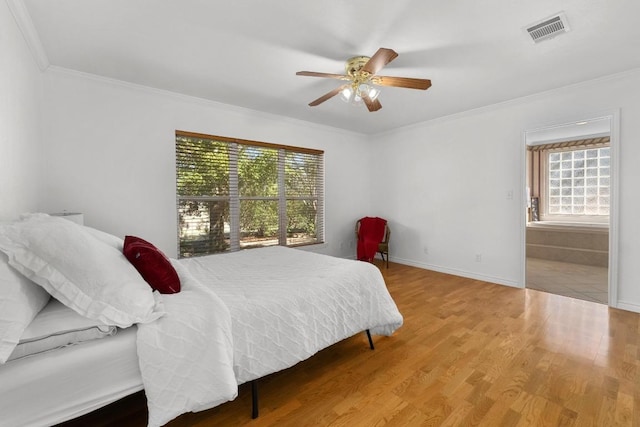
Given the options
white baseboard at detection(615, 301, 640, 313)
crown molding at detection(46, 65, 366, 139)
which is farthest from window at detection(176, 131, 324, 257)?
white baseboard at detection(615, 301, 640, 313)

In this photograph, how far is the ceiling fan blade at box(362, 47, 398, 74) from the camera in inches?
A: 77.8

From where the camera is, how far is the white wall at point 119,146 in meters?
A: 2.75

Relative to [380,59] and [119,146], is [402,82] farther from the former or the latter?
[119,146]

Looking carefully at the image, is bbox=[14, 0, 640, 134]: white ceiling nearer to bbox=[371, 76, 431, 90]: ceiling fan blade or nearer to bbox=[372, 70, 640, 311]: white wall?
bbox=[371, 76, 431, 90]: ceiling fan blade

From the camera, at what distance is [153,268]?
1.57m

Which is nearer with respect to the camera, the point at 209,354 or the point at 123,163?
the point at 209,354

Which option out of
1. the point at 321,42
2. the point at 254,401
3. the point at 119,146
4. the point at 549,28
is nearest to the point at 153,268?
the point at 254,401

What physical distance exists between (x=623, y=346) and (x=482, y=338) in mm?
1049

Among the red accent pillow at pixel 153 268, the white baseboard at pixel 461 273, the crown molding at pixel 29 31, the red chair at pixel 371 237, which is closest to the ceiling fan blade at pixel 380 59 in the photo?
the red accent pillow at pixel 153 268

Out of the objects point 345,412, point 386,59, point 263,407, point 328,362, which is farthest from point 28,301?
point 386,59

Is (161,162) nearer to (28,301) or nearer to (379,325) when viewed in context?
(28,301)

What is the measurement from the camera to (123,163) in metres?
3.07

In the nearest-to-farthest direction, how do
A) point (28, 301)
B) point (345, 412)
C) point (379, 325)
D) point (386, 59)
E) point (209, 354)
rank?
point (28, 301)
point (209, 354)
point (345, 412)
point (386, 59)
point (379, 325)

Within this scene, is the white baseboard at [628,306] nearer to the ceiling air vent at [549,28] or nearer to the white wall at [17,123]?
the ceiling air vent at [549,28]
